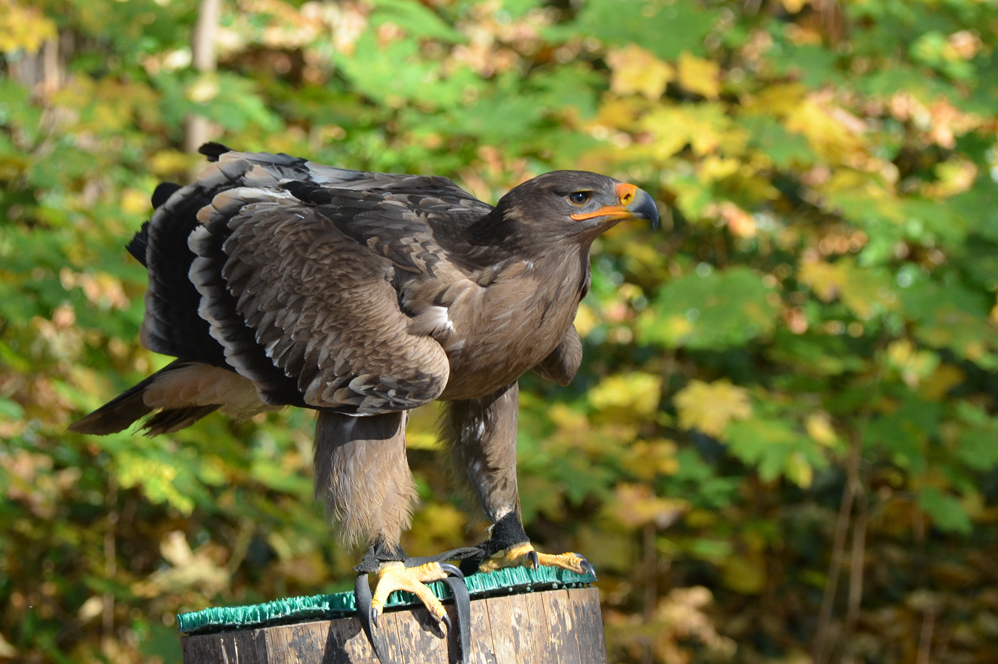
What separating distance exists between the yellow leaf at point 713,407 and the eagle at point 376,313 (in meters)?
2.27

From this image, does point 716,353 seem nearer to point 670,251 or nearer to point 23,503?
point 670,251

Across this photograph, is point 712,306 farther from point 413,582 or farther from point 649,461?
point 413,582


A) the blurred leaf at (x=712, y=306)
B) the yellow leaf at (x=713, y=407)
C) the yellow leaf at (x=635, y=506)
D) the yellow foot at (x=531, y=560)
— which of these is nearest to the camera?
the yellow foot at (x=531, y=560)

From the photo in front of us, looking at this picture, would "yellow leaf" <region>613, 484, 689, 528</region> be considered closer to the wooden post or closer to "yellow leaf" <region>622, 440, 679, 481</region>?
"yellow leaf" <region>622, 440, 679, 481</region>

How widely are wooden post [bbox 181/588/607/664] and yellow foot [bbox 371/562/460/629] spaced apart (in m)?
0.03

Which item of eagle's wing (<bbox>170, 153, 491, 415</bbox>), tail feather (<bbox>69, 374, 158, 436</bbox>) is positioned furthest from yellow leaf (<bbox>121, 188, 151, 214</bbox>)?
eagle's wing (<bbox>170, 153, 491, 415</bbox>)

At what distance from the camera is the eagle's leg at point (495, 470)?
113 inches

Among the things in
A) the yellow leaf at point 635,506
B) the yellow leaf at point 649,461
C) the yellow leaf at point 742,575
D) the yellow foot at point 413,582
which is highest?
the yellow foot at point 413,582

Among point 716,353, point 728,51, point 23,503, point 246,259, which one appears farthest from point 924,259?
point 23,503

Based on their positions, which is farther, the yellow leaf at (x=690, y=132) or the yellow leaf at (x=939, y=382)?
the yellow leaf at (x=939, y=382)

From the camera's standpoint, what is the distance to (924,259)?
589cm

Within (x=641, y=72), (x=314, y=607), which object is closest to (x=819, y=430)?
(x=641, y=72)

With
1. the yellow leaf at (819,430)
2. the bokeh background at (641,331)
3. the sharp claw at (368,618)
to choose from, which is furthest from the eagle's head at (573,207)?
the yellow leaf at (819,430)

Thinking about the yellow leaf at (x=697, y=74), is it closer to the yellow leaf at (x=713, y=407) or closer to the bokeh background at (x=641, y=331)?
the bokeh background at (x=641, y=331)
